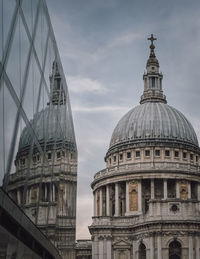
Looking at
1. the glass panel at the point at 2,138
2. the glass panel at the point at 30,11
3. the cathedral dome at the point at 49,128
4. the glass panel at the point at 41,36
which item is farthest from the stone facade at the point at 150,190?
the glass panel at the point at 2,138

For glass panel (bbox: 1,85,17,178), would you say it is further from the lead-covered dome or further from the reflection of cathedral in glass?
the lead-covered dome

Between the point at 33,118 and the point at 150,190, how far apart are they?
263ft

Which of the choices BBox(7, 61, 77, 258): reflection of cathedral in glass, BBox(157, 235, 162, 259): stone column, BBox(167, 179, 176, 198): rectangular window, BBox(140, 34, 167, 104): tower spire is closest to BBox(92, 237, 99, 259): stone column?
BBox(157, 235, 162, 259): stone column

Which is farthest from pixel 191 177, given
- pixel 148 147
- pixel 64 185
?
pixel 64 185

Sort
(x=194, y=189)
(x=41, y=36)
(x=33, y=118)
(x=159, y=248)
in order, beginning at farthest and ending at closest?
(x=194, y=189) < (x=159, y=248) < (x=41, y=36) < (x=33, y=118)

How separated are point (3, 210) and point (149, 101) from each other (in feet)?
333

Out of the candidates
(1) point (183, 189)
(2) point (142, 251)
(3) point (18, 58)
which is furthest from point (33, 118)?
(1) point (183, 189)

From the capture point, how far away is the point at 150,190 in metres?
99.8

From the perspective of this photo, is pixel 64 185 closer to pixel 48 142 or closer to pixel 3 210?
pixel 48 142

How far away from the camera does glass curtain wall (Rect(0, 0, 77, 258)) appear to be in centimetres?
1582

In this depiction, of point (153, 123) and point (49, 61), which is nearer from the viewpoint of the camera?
point (49, 61)

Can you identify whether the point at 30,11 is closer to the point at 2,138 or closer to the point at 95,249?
the point at 2,138

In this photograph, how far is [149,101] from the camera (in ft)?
381

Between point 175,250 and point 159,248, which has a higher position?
point 159,248
